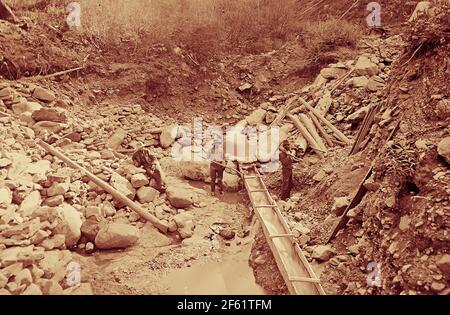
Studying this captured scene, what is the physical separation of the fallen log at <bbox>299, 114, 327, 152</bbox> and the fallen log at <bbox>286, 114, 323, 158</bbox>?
0.07 metres

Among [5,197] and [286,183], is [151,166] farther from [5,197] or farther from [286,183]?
[286,183]

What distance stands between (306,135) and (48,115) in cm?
504

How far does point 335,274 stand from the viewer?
4008 mm

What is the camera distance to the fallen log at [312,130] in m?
6.79

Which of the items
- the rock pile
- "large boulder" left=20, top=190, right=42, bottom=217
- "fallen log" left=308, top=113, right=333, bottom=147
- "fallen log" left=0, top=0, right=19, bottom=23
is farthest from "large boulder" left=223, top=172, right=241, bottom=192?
"fallen log" left=0, top=0, right=19, bottom=23

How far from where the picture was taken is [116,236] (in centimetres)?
473

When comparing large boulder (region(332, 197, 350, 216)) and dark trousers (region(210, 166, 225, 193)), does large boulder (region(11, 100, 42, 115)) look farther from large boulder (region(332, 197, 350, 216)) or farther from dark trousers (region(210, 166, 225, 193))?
large boulder (region(332, 197, 350, 216))

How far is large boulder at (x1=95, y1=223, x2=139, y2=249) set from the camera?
15.4 ft

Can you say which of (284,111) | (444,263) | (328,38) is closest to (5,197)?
(444,263)

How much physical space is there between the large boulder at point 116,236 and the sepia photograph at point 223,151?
2 cm

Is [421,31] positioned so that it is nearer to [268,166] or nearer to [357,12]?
[268,166]
